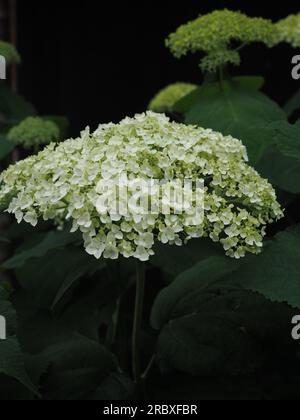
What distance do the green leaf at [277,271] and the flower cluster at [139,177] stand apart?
31mm

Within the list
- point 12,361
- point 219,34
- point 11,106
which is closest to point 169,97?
point 11,106

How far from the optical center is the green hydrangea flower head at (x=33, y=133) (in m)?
2.32

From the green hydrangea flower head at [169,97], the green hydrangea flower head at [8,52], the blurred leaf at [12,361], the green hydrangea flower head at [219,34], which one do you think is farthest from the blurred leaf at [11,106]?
the blurred leaf at [12,361]

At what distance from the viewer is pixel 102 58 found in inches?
Answer: 158

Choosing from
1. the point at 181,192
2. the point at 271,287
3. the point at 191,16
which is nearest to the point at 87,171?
the point at 181,192

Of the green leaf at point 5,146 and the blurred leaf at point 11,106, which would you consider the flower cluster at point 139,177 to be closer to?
the green leaf at point 5,146

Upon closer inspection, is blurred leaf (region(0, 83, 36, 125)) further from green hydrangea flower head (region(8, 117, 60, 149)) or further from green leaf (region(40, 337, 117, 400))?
green leaf (region(40, 337, 117, 400))

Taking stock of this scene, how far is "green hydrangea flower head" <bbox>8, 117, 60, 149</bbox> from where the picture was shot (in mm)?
2320

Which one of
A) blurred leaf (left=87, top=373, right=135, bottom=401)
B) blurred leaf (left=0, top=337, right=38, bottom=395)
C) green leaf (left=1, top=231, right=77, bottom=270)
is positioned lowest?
blurred leaf (left=87, top=373, right=135, bottom=401)

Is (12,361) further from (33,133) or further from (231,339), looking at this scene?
(33,133)

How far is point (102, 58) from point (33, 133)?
179 cm

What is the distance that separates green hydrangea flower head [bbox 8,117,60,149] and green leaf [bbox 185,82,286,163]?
51 cm

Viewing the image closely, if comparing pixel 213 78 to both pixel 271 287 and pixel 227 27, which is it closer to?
pixel 227 27

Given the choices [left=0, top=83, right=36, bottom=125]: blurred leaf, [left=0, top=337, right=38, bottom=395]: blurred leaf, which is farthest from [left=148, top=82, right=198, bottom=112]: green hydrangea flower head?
[left=0, top=337, right=38, bottom=395]: blurred leaf
